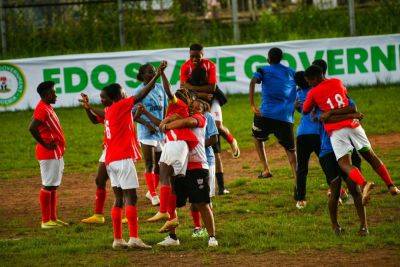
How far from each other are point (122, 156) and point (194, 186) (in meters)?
0.97

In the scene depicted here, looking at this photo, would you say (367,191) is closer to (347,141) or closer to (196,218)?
(347,141)

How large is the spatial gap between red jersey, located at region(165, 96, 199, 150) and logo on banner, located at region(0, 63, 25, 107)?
15.2 metres

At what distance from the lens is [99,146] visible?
22.1 meters

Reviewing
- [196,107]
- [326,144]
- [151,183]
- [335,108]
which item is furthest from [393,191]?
[151,183]

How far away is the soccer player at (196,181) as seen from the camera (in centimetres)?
1150

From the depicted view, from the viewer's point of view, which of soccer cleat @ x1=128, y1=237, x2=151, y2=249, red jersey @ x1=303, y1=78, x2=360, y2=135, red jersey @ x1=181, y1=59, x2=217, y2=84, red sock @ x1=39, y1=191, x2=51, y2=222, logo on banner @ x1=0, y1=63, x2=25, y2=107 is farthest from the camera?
logo on banner @ x1=0, y1=63, x2=25, y2=107

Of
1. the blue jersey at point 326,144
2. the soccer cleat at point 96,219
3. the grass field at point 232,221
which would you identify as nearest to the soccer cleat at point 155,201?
the grass field at point 232,221

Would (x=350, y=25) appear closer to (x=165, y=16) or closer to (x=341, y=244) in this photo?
(x=165, y=16)

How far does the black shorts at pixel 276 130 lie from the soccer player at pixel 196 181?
12.9 feet

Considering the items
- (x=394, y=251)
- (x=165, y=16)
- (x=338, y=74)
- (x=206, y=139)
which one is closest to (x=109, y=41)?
(x=165, y=16)

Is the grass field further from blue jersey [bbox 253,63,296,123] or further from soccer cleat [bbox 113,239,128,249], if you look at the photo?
blue jersey [bbox 253,63,296,123]

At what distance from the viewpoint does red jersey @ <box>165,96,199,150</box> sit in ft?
38.3

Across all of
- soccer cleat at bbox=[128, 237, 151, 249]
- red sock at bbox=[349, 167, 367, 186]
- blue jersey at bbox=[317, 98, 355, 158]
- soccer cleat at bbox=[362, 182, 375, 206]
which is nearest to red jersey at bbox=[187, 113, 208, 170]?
soccer cleat at bbox=[128, 237, 151, 249]

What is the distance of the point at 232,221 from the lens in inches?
524
